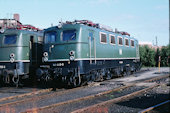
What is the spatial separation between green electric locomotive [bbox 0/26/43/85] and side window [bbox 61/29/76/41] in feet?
8.34

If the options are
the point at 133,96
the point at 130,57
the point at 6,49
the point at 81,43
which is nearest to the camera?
the point at 133,96

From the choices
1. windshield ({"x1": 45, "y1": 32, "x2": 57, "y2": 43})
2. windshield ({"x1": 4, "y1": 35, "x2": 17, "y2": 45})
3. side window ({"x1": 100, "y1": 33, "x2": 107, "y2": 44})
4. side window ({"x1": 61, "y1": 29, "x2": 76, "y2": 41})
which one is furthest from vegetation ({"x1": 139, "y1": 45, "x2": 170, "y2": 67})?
windshield ({"x1": 4, "y1": 35, "x2": 17, "y2": 45})

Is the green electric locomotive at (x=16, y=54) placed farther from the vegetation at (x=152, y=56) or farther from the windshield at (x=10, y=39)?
the vegetation at (x=152, y=56)

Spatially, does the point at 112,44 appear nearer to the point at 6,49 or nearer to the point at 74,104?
the point at 6,49

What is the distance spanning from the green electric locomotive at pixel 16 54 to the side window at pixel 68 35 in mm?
2542

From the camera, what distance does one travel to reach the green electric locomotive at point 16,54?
12.9 metres

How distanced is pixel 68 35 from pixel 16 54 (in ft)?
10.6

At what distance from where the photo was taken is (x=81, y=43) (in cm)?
1196

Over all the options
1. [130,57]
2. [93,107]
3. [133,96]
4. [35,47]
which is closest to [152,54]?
[130,57]

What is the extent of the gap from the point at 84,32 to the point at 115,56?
4319mm

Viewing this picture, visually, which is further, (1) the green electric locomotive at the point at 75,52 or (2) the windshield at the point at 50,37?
(2) the windshield at the point at 50,37

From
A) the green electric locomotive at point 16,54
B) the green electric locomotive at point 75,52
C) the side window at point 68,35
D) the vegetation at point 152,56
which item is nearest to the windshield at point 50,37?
the green electric locomotive at point 75,52

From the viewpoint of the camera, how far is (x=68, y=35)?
1228cm

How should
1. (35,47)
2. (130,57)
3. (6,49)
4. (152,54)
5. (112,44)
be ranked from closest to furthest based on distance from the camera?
(6,49) → (35,47) → (112,44) → (130,57) → (152,54)
